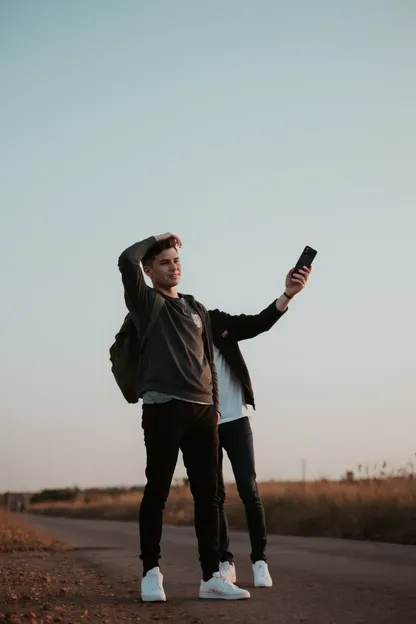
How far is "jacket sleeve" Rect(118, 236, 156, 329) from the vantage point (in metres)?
6.41

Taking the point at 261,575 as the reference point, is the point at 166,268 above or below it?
above

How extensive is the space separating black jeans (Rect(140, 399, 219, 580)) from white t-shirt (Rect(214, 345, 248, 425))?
89cm

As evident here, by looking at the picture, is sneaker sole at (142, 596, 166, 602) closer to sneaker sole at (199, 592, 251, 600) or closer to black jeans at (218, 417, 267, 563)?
sneaker sole at (199, 592, 251, 600)

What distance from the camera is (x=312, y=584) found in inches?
295

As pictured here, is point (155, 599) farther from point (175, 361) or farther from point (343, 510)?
point (343, 510)

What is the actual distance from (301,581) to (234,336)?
1.83 m

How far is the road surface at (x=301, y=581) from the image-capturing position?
5828 mm

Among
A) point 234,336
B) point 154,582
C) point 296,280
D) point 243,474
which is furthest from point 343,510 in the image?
point 154,582

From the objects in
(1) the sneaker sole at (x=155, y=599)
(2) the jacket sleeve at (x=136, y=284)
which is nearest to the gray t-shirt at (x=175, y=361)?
(2) the jacket sleeve at (x=136, y=284)

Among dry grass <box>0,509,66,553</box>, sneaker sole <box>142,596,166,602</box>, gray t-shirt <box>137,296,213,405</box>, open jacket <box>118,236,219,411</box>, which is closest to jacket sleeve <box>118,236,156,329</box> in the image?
open jacket <box>118,236,219,411</box>

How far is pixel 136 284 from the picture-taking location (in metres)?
6.41

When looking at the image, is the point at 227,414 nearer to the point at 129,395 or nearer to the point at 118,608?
the point at 129,395

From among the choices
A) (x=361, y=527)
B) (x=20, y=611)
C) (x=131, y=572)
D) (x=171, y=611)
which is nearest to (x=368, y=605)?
(x=171, y=611)

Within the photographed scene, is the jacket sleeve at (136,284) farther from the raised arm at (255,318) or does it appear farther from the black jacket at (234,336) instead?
the black jacket at (234,336)
